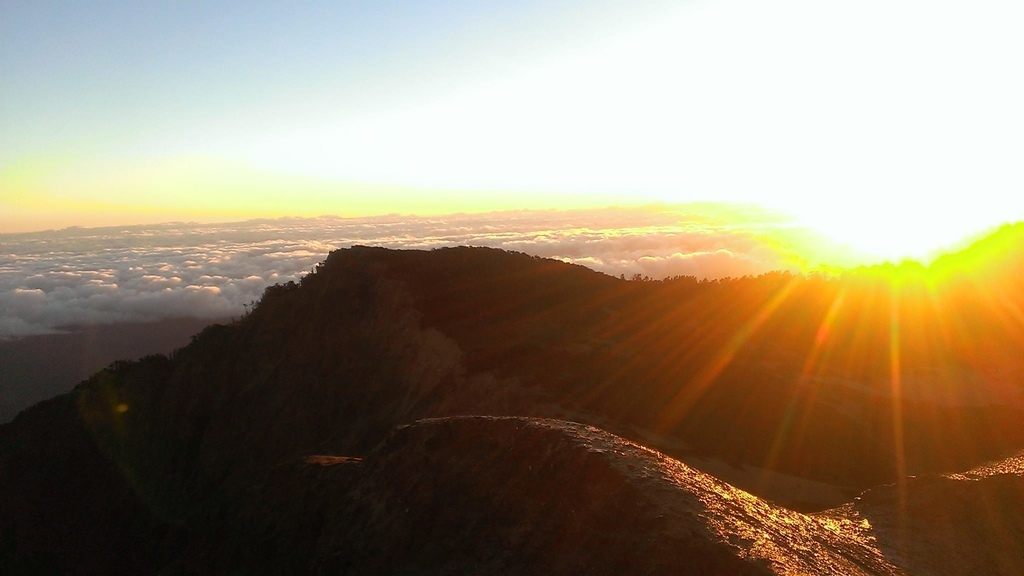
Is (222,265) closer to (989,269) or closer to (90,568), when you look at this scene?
(90,568)

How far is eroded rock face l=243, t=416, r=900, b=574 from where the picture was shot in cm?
646

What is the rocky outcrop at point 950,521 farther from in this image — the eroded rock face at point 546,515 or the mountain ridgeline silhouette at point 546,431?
the eroded rock face at point 546,515

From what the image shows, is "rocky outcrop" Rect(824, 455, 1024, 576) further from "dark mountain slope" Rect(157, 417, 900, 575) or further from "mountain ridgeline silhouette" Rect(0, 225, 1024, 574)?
"dark mountain slope" Rect(157, 417, 900, 575)

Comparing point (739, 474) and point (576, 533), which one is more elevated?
point (576, 533)

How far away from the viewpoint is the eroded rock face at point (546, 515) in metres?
6.46

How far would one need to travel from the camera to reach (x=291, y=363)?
25906mm

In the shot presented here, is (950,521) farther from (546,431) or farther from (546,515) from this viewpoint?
(546,515)

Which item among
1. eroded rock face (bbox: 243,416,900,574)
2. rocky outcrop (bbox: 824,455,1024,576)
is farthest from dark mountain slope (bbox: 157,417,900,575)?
rocky outcrop (bbox: 824,455,1024,576)

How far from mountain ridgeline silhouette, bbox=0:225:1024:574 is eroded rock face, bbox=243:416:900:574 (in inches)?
1.3

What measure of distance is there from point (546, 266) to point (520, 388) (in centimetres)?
1187

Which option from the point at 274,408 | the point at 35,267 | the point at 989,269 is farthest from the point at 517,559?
the point at 35,267

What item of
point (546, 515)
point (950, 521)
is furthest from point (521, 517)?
point (950, 521)

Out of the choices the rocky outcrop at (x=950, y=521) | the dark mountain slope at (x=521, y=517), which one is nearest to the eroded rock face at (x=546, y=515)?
the dark mountain slope at (x=521, y=517)

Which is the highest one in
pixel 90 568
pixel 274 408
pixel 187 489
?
pixel 274 408
